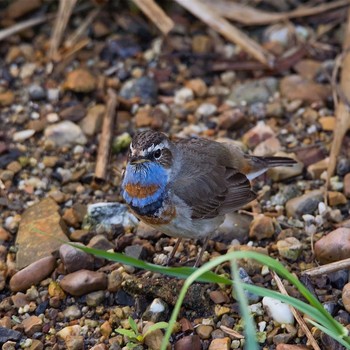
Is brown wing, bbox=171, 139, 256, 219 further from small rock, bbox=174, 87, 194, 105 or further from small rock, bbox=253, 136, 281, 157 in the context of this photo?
small rock, bbox=174, 87, 194, 105

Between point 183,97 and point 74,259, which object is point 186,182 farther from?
point 183,97

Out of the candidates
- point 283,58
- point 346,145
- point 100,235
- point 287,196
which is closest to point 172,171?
point 100,235

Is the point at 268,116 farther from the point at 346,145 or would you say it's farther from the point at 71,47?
the point at 71,47

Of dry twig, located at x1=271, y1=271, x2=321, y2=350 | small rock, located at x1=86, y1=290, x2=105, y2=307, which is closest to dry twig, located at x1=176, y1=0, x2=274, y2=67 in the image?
dry twig, located at x1=271, y1=271, x2=321, y2=350

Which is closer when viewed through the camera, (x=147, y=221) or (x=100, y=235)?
(x=147, y=221)

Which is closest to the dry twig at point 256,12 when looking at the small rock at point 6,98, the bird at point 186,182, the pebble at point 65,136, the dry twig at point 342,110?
the dry twig at point 342,110

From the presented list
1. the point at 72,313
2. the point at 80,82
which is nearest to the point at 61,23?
the point at 80,82
